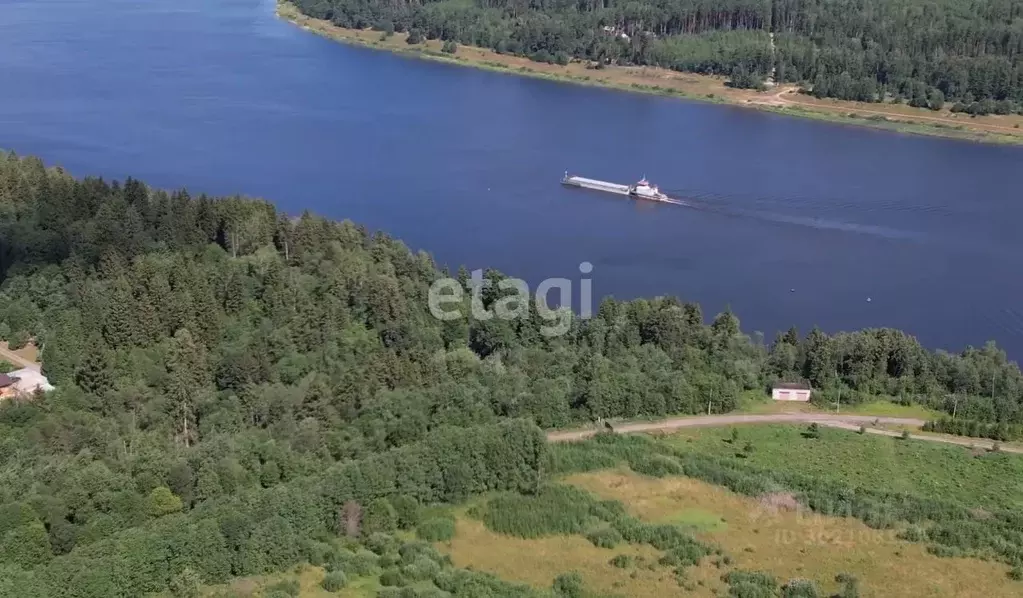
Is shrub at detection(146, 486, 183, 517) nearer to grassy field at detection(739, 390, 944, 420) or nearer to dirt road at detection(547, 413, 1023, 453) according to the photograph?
dirt road at detection(547, 413, 1023, 453)

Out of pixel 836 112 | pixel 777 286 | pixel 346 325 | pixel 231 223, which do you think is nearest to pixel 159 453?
pixel 346 325

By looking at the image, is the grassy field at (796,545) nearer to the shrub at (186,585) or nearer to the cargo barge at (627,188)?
the shrub at (186,585)

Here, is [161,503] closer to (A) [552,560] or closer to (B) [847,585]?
(A) [552,560]

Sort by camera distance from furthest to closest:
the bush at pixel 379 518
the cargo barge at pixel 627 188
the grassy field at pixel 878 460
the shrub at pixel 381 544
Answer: the cargo barge at pixel 627 188 → the grassy field at pixel 878 460 → the bush at pixel 379 518 → the shrub at pixel 381 544

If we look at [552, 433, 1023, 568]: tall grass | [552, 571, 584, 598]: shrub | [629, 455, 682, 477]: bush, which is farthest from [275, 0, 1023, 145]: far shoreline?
[552, 571, 584, 598]: shrub

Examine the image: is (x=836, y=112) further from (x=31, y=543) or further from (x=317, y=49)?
(x=31, y=543)

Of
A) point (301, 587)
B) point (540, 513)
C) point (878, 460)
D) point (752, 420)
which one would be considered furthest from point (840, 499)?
point (301, 587)

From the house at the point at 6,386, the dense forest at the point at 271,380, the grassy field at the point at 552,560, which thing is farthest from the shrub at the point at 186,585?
the house at the point at 6,386
